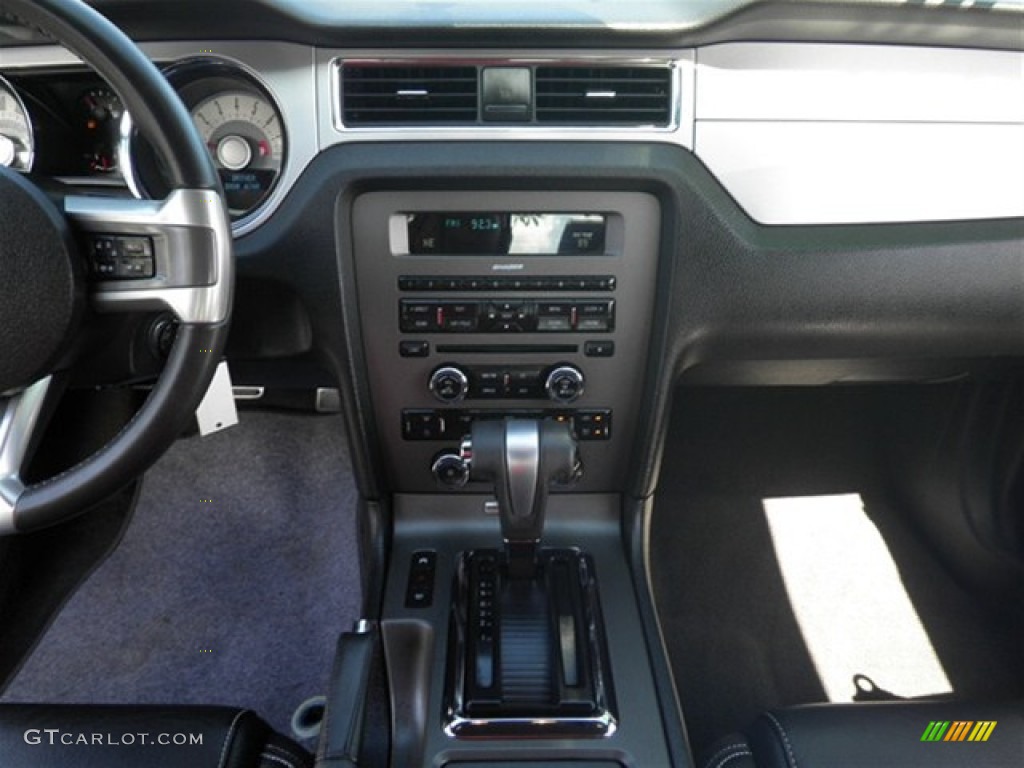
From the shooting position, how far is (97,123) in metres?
1.34

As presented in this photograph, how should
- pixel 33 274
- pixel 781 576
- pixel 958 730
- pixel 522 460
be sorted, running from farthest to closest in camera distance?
pixel 781 576, pixel 522 460, pixel 958 730, pixel 33 274

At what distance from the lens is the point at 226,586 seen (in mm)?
1960

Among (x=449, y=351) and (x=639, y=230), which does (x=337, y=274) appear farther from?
(x=639, y=230)

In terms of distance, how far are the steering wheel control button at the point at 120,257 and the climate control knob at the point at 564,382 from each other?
637 millimetres

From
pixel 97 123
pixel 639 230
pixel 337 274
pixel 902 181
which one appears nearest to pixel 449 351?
pixel 337 274

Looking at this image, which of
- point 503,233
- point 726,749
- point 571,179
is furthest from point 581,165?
point 726,749

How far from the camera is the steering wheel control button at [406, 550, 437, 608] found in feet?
4.68

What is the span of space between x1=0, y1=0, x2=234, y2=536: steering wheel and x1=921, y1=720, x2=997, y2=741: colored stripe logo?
3.10ft

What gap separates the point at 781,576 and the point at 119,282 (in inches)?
58.0

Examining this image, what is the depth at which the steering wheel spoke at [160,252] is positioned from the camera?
0.99 m

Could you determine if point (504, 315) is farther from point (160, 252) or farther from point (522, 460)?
point (160, 252)

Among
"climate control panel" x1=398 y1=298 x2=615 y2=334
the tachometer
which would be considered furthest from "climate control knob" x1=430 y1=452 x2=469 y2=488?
the tachometer

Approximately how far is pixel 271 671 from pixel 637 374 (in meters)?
0.92
